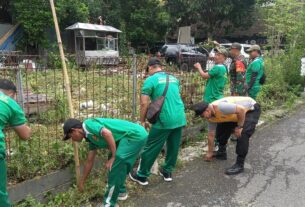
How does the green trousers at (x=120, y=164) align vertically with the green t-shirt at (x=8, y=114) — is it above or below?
below

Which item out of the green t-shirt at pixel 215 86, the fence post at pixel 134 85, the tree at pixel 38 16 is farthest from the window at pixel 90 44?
the green t-shirt at pixel 215 86

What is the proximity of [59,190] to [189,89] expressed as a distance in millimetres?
3342

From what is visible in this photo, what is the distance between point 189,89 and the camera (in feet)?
21.1

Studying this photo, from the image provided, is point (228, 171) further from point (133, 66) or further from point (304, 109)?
point (304, 109)

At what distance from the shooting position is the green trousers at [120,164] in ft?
11.0

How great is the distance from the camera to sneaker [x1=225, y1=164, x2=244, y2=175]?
466 cm

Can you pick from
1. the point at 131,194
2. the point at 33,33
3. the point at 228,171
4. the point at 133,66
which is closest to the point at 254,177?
the point at 228,171

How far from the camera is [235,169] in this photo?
4.68 meters

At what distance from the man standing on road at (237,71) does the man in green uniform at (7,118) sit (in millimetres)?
3813

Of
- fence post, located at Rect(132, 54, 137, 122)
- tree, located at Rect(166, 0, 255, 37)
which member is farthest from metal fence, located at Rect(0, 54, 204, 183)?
tree, located at Rect(166, 0, 255, 37)

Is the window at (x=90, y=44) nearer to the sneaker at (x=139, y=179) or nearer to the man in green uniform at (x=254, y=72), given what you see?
the man in green uniform at (x=254, y=72)

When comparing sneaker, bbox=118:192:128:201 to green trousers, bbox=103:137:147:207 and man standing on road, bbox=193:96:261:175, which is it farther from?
man standing on road, bbox=193:96:261:175

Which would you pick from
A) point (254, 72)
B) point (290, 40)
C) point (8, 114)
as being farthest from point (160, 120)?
point (290, 40)

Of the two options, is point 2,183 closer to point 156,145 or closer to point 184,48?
point 156,145
